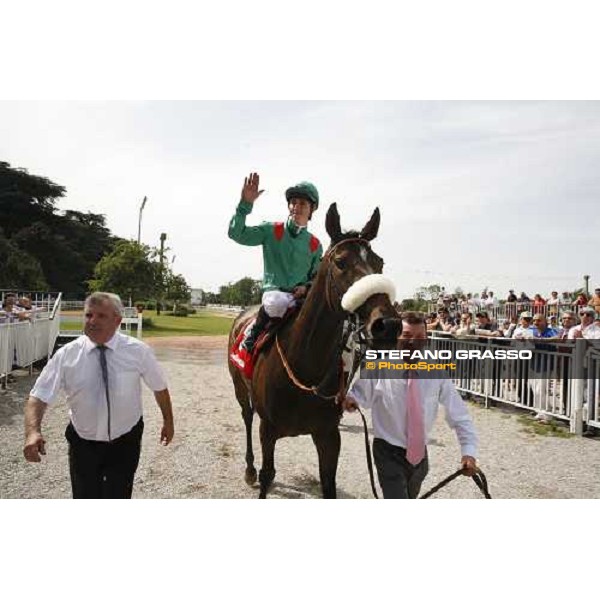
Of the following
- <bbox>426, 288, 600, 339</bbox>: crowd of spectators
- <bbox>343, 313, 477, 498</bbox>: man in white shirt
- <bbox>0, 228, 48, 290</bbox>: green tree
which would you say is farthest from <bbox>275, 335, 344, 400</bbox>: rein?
<bbox>426, 288, 600, 339</bbox>: crowd of spectators

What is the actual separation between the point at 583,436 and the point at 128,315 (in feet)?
19.7

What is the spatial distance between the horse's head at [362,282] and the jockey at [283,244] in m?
0.62

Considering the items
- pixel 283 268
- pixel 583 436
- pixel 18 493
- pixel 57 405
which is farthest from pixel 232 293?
pixel 583 436

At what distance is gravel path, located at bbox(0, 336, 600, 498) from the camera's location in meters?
4.12

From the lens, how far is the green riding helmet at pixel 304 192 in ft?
10.6

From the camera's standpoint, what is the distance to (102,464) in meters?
2.77

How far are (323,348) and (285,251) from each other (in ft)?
2.83

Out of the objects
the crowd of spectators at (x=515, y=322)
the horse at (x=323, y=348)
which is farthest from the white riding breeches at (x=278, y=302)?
the crowd of spectators at (x=515, y=322)

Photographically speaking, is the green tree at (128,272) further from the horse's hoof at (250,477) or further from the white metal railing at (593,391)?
the white metal railing at (593,391)

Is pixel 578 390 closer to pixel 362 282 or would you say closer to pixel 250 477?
pixel 250 477

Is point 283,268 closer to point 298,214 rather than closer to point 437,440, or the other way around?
point 298,214

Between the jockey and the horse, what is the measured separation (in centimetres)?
21

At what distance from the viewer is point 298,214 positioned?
11.0 feet

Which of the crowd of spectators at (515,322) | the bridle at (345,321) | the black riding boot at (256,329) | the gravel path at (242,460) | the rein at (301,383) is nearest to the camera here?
the bridle at (345,321)
